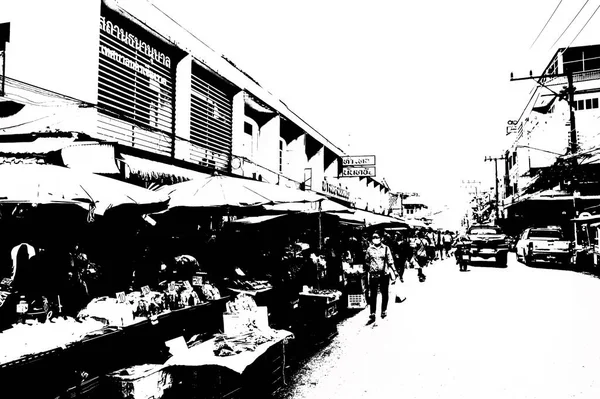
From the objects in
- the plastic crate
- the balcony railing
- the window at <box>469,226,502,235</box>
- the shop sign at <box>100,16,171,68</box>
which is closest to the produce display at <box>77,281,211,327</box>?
the plastic crate

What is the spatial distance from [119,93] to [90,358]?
727 cm

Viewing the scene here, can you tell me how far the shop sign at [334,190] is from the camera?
25.1 metres

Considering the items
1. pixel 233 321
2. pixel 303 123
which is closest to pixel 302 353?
pixel 233 321

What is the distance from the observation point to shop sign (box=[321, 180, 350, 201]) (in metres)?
25.1

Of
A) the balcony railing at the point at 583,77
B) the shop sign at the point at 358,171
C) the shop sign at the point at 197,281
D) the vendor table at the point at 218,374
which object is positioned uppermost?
the balcony railing at the point at 583,77

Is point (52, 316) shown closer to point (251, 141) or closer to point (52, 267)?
point (52, 267)

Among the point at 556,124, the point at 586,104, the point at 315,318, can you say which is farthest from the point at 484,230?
the point at 315,318

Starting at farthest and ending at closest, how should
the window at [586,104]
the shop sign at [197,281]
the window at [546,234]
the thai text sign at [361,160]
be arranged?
the window at [586,104]
the window at [546,234]
the thai text sign at [361,160]
the shop sign at [197,281]

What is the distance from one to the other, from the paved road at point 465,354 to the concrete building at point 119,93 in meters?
4.78

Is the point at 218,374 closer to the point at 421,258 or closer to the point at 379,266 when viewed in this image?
the point at 379,266

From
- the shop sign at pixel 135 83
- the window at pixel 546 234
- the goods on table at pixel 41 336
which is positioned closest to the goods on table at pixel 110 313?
the goods on table at pixel 41 336

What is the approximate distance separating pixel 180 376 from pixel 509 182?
63.4 metres

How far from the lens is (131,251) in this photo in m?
8.48

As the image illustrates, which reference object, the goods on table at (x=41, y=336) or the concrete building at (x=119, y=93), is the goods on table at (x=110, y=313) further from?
the concrete building at (x=119, y=93)
